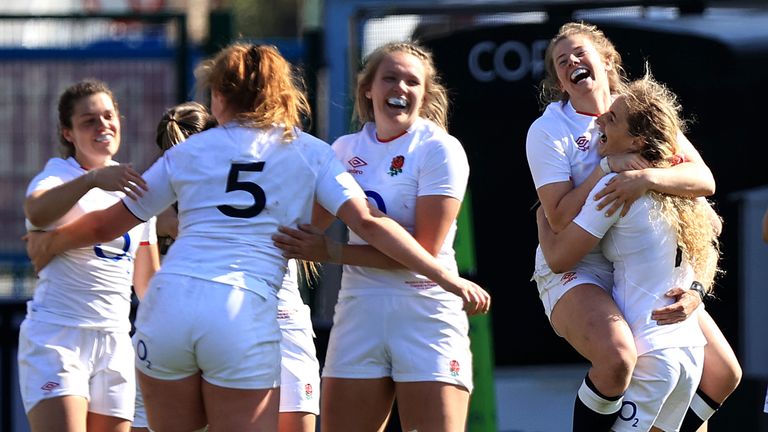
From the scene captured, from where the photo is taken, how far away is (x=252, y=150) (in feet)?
12.7

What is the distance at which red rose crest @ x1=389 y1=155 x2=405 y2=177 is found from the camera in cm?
437

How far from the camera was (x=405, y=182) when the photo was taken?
14.3 ft

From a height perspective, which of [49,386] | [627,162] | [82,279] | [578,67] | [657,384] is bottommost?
[49,386]

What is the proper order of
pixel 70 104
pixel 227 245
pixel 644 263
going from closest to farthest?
pixel 227 245 → pixel 644 263 → pixel 70 104

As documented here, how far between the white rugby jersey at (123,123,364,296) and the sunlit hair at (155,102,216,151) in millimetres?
1015

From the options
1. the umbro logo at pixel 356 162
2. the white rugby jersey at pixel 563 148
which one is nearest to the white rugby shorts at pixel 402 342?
the umbro logo at pixel 356 162

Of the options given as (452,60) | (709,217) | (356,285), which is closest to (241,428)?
(356,285)

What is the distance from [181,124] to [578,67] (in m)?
1.62

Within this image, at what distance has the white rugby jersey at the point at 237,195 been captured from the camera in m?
3.80

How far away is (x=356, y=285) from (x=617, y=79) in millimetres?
1229

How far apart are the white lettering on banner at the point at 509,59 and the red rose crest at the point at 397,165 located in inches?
116

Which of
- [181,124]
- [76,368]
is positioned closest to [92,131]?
[181,124]

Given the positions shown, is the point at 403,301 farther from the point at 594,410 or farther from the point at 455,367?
the point at 594,410

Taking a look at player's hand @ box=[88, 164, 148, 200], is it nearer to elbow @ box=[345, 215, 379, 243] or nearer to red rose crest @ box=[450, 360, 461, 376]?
elbow @ box=[345, 215, 379, 243]
